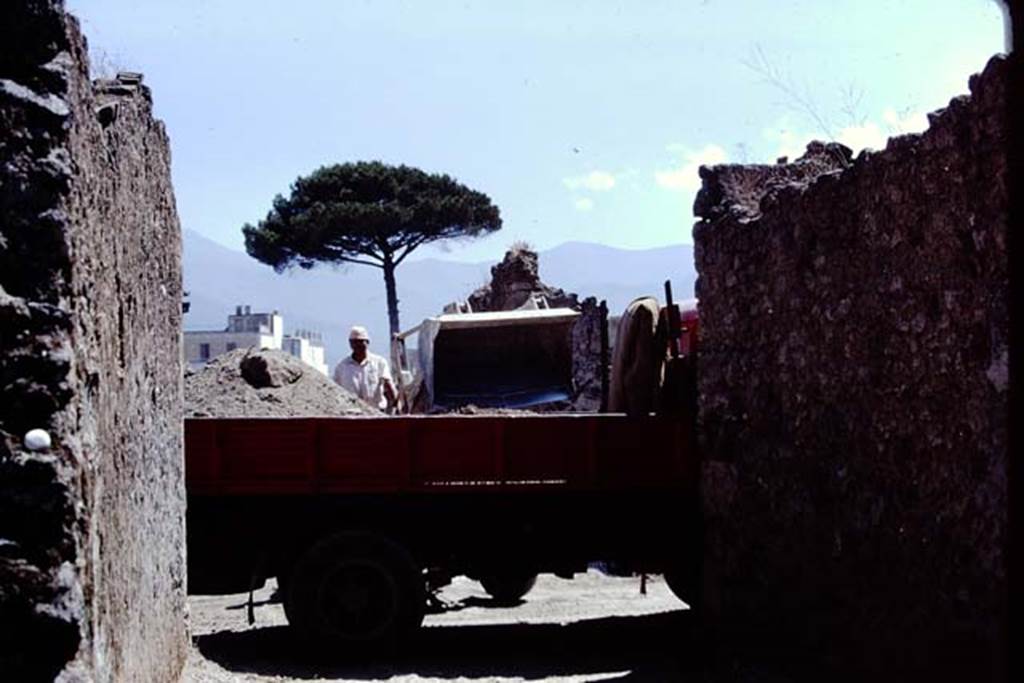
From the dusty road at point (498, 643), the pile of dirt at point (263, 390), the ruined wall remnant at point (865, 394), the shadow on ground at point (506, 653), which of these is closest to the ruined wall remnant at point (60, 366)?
the dusty road at point (498, 643)

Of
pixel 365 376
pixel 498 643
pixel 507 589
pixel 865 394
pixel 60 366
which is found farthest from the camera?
pixel 365 376

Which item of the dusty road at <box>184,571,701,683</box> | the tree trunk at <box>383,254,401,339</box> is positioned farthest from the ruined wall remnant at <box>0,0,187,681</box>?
the tree trunk at <box>383,254,401,339</box>

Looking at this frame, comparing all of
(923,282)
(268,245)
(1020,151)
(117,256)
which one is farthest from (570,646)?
(268,245)

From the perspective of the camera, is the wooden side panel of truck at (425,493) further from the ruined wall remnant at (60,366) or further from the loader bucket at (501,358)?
the loader bucket at (501,358)

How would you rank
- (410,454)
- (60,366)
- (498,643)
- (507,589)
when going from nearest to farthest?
(60,366)
(410,454)
(498,643)
(507,589)

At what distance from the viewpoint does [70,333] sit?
3527mm

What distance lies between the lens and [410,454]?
30.1 feet

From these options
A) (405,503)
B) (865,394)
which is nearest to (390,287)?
(405,503)

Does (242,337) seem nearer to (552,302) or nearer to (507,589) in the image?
(552,302)

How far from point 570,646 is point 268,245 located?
3140 cm

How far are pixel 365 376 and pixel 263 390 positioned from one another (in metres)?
1.66

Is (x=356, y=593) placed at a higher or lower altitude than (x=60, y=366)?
lower

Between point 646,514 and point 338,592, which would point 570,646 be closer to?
point 646,514

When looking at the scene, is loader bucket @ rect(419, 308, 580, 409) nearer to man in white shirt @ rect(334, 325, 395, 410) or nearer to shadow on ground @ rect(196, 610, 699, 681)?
man in white shirt @ rect(334, 325, 395, 410)
